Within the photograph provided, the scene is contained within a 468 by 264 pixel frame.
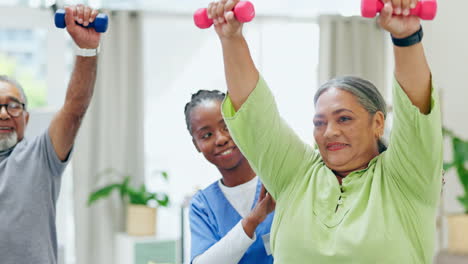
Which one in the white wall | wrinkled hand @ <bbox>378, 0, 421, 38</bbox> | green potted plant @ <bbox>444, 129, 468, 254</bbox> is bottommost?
green potted plant @ <bbox>444, 129, 468, 254</bbox>

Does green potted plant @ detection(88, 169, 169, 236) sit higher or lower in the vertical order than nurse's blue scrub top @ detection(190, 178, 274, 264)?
lower

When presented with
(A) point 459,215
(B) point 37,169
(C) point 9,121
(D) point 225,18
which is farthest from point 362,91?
(A) point 459,215

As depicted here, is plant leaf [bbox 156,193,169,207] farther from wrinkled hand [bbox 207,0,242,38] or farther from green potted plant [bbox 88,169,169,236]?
wrinkled hand [bbox 207,0,242,38]

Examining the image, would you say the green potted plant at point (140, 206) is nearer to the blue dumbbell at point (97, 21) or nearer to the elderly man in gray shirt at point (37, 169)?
the elderly man in gray shirt at point (37, 169)

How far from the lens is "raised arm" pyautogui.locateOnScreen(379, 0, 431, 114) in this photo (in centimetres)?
107

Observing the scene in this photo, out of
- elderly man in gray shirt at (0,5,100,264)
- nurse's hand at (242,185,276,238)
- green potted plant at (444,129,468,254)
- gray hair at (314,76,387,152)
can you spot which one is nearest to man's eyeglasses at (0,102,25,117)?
elderly man in gray shirt at (0,5,100,264)

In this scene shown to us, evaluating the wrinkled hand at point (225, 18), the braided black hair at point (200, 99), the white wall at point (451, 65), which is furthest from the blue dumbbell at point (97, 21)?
the white wall at point (451, 65)

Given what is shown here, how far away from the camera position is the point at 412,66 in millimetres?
1103

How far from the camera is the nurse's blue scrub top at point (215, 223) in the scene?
1.49m

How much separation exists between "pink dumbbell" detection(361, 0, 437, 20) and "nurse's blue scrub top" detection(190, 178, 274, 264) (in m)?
0.60

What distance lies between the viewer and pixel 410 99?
1110 millimetres

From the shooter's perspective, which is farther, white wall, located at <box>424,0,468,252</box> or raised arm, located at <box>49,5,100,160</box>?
white wall, located at <box>424,0,468,252</box>

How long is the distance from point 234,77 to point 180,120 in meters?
4.01

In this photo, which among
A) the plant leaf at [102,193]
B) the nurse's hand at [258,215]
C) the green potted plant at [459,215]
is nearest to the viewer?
the nurse's hand at [258,215]
